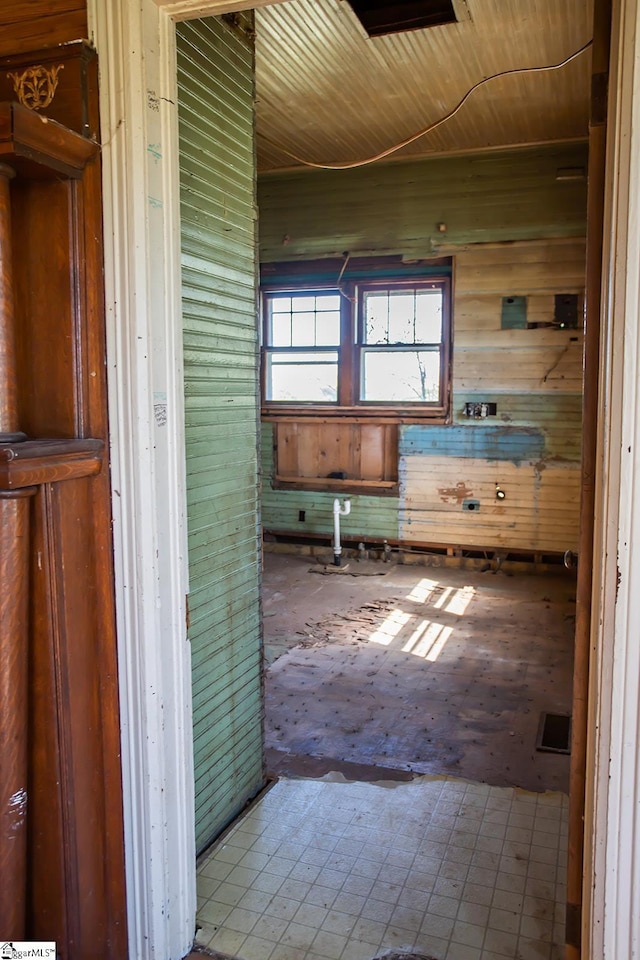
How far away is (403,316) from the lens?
6.67 metres

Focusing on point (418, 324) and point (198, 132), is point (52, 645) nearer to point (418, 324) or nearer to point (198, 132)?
point (198, 132)

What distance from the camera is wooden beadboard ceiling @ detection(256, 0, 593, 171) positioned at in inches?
157

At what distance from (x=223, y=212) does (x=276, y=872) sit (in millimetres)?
2172

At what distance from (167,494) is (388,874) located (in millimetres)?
1451

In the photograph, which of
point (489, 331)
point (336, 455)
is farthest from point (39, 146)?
point (336, 455)

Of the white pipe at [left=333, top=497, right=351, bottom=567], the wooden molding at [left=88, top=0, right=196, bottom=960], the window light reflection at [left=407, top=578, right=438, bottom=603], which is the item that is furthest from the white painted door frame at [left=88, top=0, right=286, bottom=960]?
the white pipe at [left=333, top=497, right=351, bottom=567]

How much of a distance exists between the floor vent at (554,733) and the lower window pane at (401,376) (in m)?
3.61

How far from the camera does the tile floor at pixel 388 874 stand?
1991mm

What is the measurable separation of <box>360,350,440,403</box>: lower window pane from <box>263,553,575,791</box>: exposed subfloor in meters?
1.65

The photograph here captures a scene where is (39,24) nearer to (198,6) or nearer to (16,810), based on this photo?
(198,6)

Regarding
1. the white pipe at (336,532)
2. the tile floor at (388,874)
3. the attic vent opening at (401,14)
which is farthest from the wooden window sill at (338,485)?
the tile floor at (388,874)

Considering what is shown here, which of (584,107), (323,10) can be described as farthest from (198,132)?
(584,107)

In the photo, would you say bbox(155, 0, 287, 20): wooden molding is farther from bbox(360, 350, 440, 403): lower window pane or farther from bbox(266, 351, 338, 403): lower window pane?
bbox(266, 351, 338, 403): lower window pane

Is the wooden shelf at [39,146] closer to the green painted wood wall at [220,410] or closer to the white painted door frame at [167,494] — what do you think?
the white painted door frame at [167,494]
